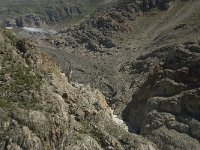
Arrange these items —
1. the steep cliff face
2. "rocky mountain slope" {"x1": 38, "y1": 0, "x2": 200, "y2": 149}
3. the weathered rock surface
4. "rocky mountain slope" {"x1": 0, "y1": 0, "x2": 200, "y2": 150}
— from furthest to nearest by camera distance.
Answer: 1. "rocky mountain slope" {"x1": 38, "y1": 0, "x2": 200, "y2": 149}
2. the weathered rock surface
3. "rocky mountain slope" {"x1": 0, "y1": 0, "x2": 200, "y2": 150}
4. the steep cliff face

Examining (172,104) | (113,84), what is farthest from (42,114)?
(113,84)

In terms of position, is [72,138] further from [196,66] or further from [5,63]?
[196,66]

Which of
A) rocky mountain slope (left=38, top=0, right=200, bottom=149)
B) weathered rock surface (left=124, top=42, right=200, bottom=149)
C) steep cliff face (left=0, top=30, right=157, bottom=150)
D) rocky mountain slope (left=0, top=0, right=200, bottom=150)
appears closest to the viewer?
steep cliff face (left=0, top=30, right=157, bottom=150)

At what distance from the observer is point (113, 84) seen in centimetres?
9250

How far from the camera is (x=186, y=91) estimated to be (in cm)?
6238

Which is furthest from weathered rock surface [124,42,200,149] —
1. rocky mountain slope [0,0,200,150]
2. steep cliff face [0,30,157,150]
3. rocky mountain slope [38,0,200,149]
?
steep cliff face [0,30,157,150]

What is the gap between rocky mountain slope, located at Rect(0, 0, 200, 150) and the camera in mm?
30375

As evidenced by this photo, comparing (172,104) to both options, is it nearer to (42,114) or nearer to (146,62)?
(42,114)

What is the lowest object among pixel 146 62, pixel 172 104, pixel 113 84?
pixel 113 84

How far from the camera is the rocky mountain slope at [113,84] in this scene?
30.4 metres

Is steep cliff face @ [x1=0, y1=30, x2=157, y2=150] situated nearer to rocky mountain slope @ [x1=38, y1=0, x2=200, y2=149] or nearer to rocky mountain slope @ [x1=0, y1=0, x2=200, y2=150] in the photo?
rocky mountain slope @ [x1=0, y1=0, x2=200, y2=150]

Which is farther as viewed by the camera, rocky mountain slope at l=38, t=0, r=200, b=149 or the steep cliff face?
rocky mountain slope at l=38, t=0, r=200, b=149

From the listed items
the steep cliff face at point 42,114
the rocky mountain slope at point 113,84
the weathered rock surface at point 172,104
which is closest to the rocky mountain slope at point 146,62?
the weathered rock surface at point 172,104

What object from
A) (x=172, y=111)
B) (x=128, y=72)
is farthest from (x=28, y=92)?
(x=128, y=72)
